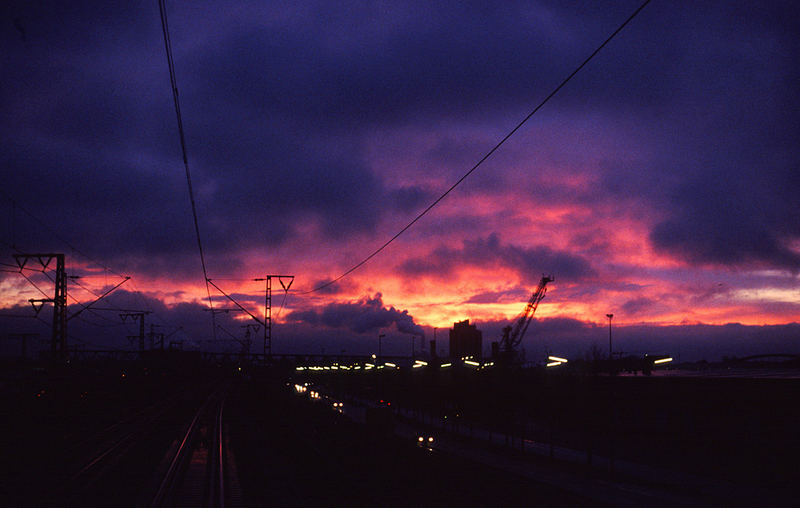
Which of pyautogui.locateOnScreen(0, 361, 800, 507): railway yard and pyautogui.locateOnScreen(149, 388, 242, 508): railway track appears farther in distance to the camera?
pyautogui.locateOnScreen(0, 361, 800, 507): railway yard

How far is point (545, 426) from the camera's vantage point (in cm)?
6259

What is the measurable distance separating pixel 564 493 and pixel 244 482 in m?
15.0

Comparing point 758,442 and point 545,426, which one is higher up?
point 758,442

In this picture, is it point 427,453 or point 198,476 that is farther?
point 427,453

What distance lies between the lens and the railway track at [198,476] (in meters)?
23.5

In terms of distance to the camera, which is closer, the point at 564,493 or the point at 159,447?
the point at 564,493

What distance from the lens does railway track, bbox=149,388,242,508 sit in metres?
23.5

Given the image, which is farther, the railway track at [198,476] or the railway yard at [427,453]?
the railway yard at [427,453]

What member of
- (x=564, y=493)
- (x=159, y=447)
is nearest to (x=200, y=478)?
(x=159, y=447)

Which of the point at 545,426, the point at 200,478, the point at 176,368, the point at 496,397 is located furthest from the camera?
the point at 176,368

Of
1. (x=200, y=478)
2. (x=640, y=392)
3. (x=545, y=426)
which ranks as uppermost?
(x=640, y=392)

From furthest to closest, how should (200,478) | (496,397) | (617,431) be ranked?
(496,397), (617,431), (200,478)

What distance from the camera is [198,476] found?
28750 mm

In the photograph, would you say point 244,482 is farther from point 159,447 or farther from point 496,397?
point 496,397
